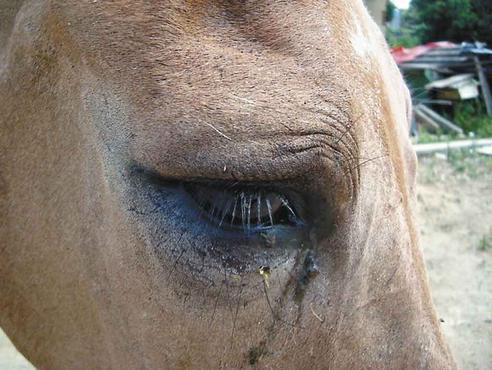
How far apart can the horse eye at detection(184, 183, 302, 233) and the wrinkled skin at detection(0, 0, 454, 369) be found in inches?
1.1

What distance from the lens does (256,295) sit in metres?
1.45

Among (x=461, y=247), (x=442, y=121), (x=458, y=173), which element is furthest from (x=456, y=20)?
(x=461, y=247)

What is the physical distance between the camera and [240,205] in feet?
4.65

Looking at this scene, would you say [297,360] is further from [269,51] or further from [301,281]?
[269,51]

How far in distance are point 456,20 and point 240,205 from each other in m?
22.5

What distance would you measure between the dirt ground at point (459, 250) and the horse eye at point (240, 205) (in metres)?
3.53

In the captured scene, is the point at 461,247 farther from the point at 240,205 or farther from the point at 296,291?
the point at 240,205

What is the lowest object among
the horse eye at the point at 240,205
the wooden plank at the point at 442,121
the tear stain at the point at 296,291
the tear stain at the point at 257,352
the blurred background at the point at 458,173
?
the wooden plank at the point at 442,121

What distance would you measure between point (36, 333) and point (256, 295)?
0.83 m

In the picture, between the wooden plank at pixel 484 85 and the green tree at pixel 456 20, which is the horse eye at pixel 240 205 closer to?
the wooden plank at pixel 484 85

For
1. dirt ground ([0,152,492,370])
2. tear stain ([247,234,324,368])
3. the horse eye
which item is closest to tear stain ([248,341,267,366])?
tear stain ([247,234,324,368])

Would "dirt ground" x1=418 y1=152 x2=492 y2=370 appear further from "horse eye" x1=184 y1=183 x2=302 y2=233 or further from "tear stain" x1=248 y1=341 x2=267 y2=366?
"horse eye" x1=184 y1=183 x2=302 y2=233

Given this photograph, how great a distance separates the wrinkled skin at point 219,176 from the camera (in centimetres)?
138

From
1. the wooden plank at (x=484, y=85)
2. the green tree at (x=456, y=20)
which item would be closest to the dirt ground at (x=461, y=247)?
the wooden plank at (x=484, y=85)
